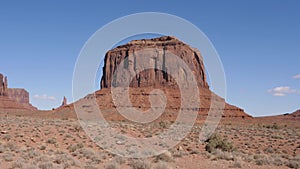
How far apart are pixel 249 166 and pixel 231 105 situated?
3079 inches

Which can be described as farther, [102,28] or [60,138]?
[60,138]

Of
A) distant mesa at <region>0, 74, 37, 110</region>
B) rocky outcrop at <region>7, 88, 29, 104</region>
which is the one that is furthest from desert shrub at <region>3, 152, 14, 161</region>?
rocky outcrop at <region>7, 88, 29, 104</region>

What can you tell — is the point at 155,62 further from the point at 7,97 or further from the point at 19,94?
the point at 19,94

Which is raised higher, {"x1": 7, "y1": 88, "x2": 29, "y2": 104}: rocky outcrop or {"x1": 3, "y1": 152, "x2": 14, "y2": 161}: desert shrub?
{"x1": 7, "y1": 88, "x2": 29, "y2": 104}: rocky outcrop

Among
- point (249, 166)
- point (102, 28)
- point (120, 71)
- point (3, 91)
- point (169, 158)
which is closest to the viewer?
point (102, 28)

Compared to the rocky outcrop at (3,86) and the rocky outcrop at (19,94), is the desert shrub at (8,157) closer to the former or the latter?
the rocky outcrop at (3,86)

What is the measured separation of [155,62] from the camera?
93750mm

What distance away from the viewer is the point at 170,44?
326ft

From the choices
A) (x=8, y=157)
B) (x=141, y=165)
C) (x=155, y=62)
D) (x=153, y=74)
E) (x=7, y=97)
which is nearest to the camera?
(x=141, y=165)

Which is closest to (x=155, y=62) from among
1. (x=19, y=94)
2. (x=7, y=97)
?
(x=7, y=97)

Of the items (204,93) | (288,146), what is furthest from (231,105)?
(288,146)

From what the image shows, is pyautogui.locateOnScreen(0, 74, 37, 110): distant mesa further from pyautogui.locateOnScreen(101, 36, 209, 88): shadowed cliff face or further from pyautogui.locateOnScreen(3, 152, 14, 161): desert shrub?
pyautogui.locateOnScreen(3, 152, 14, 161): desert shrub

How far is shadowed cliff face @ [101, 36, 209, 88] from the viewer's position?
302 ft

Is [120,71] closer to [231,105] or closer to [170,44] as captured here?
[170,44]
